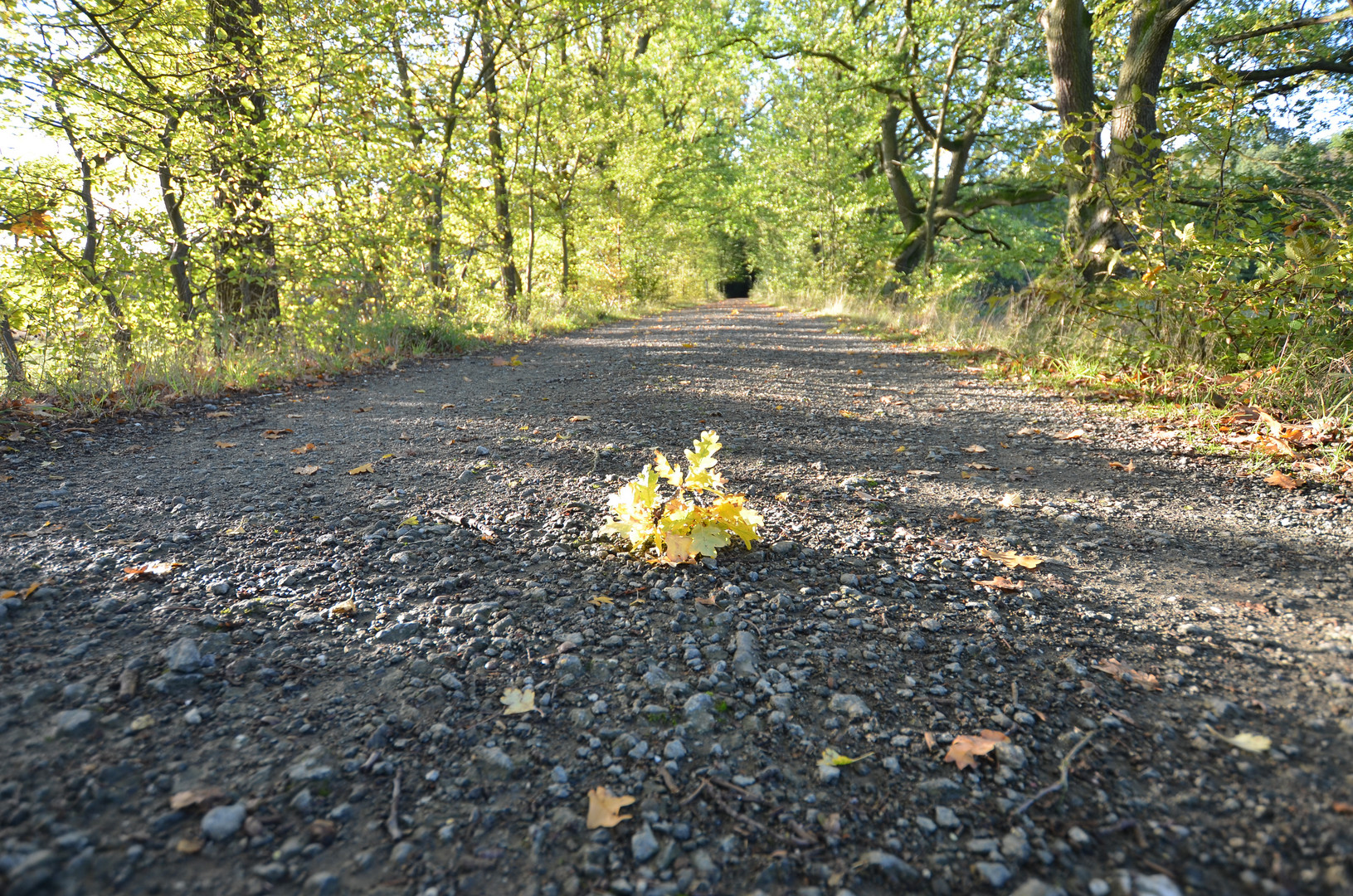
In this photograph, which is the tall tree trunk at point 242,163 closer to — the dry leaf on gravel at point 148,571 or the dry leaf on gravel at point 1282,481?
the dry leaf on gravel at point 148,571

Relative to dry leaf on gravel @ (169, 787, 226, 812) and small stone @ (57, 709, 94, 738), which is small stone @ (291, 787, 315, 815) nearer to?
dry leaf on gravel @ (169, 787, 226, 812)

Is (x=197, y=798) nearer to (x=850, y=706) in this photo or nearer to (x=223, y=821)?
(x=223, y=821)

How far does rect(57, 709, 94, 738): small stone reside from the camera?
130cm

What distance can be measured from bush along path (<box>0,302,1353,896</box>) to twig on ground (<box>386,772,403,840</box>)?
0.01 m

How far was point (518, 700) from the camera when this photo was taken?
154 cm

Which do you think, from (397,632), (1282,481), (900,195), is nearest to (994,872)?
(397,632)

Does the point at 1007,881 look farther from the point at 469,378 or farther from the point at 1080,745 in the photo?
the point at 469,378

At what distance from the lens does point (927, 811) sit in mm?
1229

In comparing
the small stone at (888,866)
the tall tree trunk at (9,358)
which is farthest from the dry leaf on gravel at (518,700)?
the tall tree trunk at (9,358)

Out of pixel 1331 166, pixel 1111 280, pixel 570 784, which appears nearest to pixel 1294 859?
pixel 570 784

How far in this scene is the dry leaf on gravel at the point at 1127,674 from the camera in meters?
1.57

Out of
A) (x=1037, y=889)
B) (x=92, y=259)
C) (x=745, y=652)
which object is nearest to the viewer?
(x=1037, y=889)

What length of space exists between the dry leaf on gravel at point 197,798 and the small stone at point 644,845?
0.85 metres

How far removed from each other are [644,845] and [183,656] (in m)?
1.36
